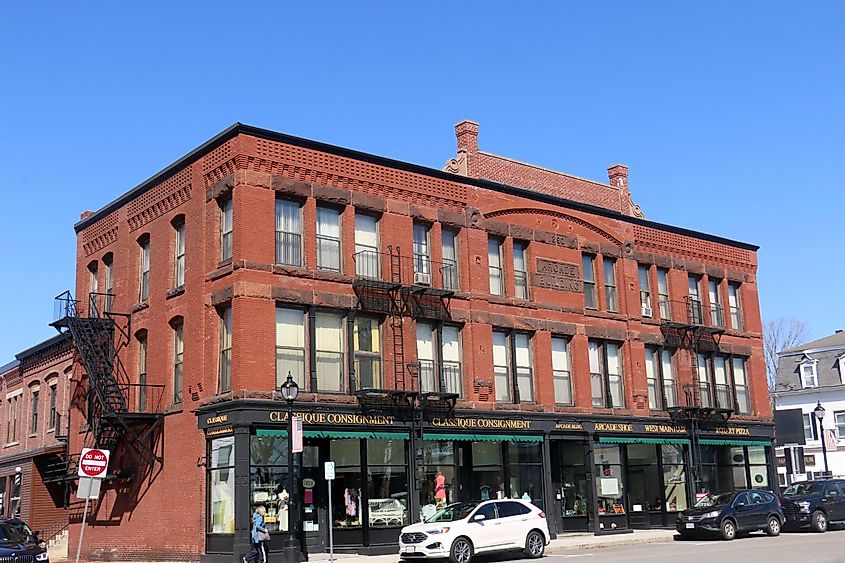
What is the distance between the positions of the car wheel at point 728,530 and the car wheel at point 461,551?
1018cm

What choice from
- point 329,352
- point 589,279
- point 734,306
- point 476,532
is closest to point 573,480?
point 589,279

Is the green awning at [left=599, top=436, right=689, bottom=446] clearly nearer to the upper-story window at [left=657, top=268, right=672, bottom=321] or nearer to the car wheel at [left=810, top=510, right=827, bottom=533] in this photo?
the upper-story window at [left=657, top=268, right=672, bottom=321]

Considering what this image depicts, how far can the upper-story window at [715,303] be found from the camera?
41.3 m

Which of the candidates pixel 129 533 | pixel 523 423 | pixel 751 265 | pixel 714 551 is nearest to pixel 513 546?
pixel 714 551

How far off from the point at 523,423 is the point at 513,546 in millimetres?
7938

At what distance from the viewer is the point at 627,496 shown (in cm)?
3581

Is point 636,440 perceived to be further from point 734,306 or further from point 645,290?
point 734,306

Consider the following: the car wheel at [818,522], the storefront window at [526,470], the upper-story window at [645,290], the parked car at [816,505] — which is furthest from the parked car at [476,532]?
the upper-story window at [645,290]

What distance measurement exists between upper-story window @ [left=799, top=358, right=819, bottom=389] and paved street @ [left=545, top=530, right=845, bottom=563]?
35065 millimetres

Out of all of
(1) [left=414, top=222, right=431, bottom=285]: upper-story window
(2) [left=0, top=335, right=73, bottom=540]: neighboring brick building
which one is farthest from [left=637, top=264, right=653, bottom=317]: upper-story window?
(2) [left=0, top=335, right=73, bottom=540]: neighboring brick building

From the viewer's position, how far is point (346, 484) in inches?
1107

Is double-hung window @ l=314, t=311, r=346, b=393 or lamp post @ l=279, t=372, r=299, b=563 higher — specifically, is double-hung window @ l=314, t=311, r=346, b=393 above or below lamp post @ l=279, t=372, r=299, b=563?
above

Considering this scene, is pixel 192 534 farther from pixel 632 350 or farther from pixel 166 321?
pixel 632 350

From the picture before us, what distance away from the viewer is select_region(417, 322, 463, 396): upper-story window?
30.5m
